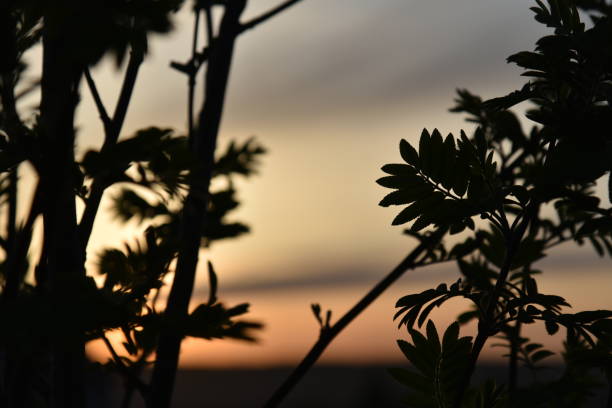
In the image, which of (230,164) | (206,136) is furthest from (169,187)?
(230,164)

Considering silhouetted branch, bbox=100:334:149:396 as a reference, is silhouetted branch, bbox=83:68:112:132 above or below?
above

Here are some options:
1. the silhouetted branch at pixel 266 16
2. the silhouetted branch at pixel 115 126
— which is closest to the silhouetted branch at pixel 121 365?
the silhouetted branch at pixel 115 126

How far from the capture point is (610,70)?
875 millimetres

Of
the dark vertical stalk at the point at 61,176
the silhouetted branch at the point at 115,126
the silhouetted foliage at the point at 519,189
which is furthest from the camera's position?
the silhouetted branch at the point at 115,126

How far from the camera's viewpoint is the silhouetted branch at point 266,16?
1.43 meters

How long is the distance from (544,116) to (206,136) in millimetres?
730

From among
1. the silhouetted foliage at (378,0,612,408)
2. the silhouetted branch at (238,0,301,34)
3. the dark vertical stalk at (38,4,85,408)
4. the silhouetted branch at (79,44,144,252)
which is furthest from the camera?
the silhouetted branch at (238,0,301,34)

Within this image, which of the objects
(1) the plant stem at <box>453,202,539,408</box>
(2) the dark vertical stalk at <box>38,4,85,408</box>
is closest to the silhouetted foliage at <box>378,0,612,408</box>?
(1) the plant stem at <box>453,202,539,408</box>

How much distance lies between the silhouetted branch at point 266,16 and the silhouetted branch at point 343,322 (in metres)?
0.59

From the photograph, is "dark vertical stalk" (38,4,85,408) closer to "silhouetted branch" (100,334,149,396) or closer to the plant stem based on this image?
"silhouetted branch" (100,334,149,396)

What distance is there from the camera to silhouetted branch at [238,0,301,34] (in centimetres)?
143

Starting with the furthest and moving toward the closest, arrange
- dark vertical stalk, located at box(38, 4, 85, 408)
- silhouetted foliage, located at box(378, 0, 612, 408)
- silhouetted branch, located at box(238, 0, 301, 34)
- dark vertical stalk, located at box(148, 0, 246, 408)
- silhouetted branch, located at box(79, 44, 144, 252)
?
silhouetted branch, located at box(238, 0, 301, 34), dark vertical stalk, located at box(148, 0, 246, 408), silhouetted branch, located at box(79, 44, 144, 252), silhouetted foliage, located at box(378, 0, 612, 408), dark vertical stalk, located at box(38, 4, 85, 408)

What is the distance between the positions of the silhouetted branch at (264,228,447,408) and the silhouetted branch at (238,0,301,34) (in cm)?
59

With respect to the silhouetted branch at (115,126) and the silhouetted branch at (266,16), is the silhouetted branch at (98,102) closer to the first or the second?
the silhouetted branch at (115,126)
